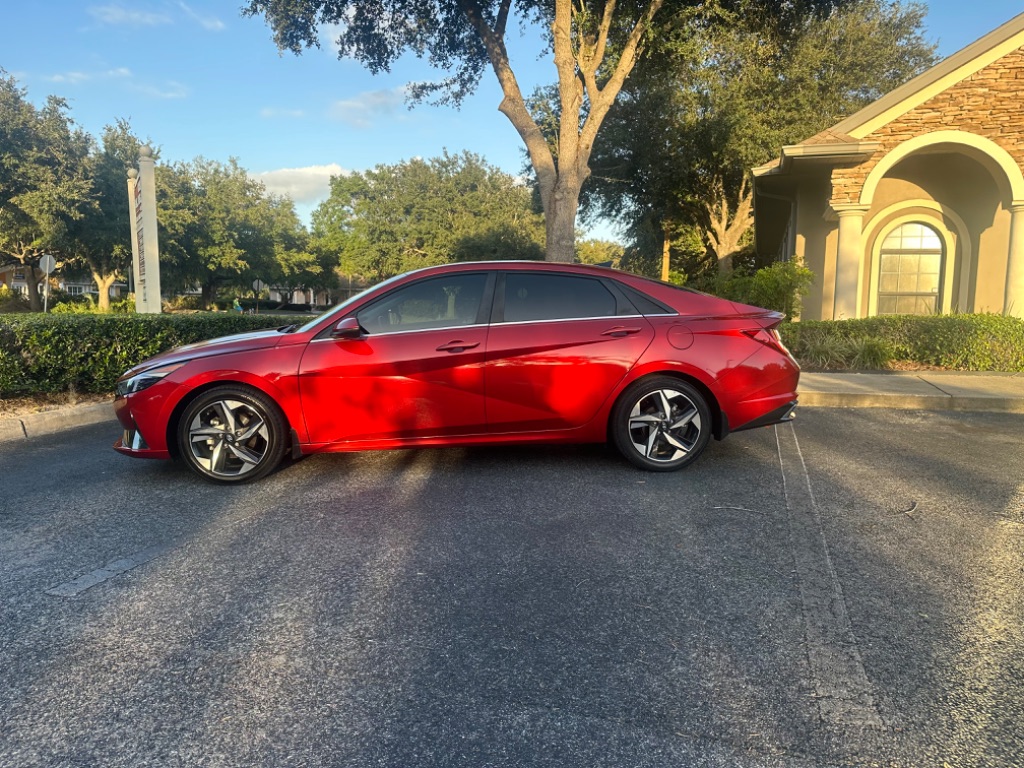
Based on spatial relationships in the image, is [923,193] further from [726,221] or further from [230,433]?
[230,433]

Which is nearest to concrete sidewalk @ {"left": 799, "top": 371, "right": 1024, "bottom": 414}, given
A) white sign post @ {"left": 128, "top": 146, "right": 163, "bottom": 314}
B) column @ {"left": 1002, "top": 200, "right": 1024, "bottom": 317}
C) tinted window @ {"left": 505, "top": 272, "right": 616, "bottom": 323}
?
column @ {"left": 1002, "top": 200, "right": 1024, "bottom": 317}

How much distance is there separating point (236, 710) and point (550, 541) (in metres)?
1.82

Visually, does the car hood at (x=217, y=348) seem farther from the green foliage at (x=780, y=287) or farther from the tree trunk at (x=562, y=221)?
the green foliage at (x=780, y=287)

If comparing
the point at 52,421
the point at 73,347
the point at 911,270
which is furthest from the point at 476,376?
the point at 911,270

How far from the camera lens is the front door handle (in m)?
4.75

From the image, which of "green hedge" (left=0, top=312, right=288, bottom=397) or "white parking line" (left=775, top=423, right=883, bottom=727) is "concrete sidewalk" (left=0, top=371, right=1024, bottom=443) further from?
"white parking line" (left=775, top=423, right=883, bottom=727)

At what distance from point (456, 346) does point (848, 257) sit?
430 inches

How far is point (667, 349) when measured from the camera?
4.88 m

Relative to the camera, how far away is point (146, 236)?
11508mm

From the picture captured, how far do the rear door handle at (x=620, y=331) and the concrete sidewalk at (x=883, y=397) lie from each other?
416cm

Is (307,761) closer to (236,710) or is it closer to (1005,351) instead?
(236,710)

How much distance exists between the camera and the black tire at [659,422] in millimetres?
4902

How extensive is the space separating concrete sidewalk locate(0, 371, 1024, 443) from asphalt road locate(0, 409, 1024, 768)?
2.17 meters

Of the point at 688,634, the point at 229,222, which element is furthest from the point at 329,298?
the point at 688,634
